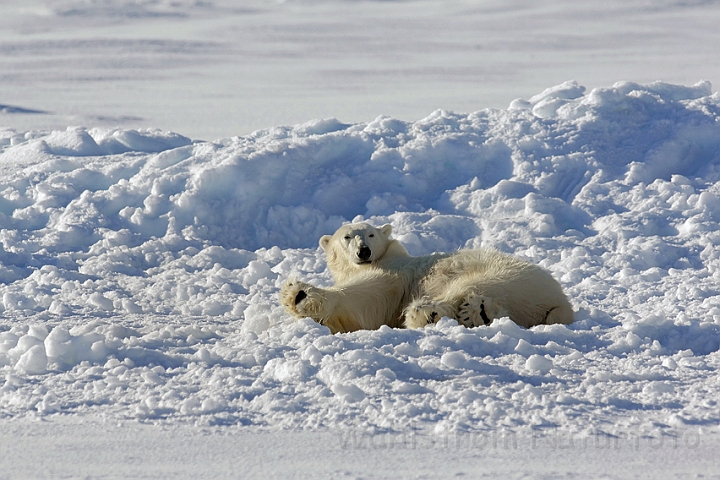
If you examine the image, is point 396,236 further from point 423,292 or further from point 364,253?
point 423,292

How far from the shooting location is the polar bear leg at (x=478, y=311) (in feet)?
13.8

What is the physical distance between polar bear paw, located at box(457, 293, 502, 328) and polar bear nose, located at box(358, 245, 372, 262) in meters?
0.80

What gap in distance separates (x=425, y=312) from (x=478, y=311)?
0.27 m

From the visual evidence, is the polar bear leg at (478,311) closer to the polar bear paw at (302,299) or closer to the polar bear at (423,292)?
the polar bear at (423,292)

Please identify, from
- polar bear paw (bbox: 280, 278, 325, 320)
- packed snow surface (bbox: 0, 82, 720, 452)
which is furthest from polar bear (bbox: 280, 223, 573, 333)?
packed snow surface (bbox: 0, 82, 720, 452)

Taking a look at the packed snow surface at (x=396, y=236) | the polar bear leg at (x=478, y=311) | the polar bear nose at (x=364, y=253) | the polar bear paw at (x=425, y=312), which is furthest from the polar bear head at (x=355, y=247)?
the polar bear leg at (x=478, y=311)

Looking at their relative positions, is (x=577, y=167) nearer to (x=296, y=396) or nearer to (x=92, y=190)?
(x=92, y=190)

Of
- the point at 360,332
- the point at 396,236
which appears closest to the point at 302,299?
the point at 360,332

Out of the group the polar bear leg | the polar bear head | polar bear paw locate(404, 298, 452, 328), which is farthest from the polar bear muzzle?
the polar bear leg

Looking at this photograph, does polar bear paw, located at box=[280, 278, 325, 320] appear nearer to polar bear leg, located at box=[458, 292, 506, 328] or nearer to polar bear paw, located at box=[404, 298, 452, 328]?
polar bear paw, located at box=[404, 298, 452, 328]

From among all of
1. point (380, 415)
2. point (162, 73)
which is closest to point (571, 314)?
point (380, 415)

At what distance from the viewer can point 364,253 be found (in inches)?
191

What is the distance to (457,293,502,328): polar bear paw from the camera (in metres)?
4.21

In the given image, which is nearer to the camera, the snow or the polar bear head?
the snow
